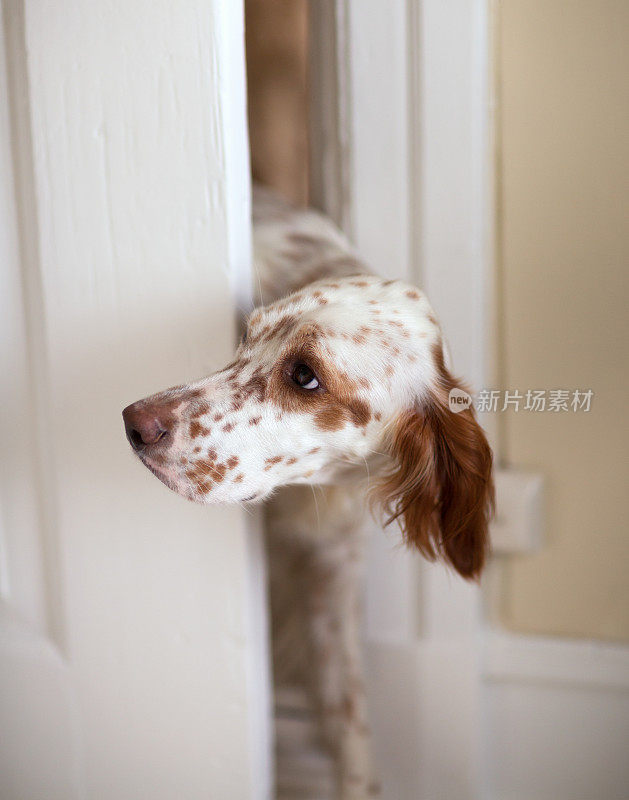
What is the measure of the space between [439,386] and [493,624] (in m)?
0.52

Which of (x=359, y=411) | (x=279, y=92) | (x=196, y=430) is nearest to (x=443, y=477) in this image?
(x=359, y=411)

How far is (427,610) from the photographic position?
1.02m

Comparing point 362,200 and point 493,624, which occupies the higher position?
point 362,200

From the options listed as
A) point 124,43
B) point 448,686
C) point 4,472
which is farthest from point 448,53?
point 448,686

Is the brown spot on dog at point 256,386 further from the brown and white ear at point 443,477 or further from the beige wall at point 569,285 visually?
the beige wall at point 569,285

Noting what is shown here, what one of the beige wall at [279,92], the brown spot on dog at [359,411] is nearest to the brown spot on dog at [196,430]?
the brown spot on dog at [359,411]

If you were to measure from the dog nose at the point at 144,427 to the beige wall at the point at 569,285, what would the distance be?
1.60ft

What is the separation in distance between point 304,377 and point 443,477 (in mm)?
146

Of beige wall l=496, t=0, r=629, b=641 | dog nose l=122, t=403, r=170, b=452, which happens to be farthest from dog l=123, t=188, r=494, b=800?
beige wall l=496, t=0, r=629, b=641

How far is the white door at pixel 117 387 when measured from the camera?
65cm

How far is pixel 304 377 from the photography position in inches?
24.3

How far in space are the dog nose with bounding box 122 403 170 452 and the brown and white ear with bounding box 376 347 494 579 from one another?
7.6 inches

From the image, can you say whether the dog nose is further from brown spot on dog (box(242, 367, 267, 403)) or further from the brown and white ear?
the brown and white ear

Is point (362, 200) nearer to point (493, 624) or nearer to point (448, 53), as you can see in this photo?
point (448, 53)
